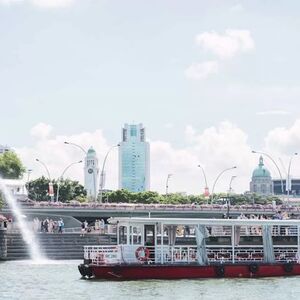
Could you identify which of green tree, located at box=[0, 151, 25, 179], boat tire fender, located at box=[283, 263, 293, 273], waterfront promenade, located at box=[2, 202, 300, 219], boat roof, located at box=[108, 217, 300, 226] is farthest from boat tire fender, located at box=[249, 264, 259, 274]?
green tree, located at box=[0, 151, 25, 179]

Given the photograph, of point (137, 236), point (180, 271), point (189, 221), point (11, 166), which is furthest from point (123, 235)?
point (11, 166)

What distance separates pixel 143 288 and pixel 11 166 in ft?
346

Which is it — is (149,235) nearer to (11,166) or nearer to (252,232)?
(252,232)

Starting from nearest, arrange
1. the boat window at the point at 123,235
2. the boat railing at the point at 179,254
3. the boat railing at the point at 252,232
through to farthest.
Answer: the boat railing at the point at 179,254 → the boat window at the point at 123,235 → the boat railing at the point at 252,232

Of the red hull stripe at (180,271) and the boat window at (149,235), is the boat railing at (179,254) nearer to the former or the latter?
the boat window at (149,235)

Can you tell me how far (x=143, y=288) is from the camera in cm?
5391

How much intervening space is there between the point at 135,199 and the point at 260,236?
132668 mm

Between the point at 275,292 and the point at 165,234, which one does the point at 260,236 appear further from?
the point at 275,292

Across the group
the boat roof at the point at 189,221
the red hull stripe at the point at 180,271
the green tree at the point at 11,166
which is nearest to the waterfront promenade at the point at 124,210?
the green tree at the point at 11,166

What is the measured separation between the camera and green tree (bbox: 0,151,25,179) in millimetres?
155500

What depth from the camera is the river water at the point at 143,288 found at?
50594mm

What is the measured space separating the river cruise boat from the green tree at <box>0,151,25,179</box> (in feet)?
304

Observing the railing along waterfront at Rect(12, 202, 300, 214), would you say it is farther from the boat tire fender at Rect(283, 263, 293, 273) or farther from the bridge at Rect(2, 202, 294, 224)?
the boat tire fender at Rect(283, 263, 293, 273)

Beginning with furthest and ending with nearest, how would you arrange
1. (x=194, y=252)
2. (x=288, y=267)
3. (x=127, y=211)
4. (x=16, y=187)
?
(x=16, y=187)
(x=127, y=211)
(x=288, y=267)
(x=194, y=252)
